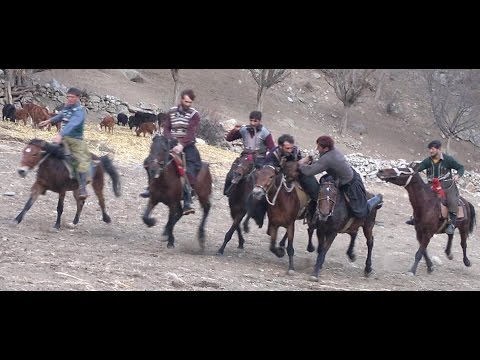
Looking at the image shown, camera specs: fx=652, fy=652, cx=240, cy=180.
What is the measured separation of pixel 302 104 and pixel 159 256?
116ft

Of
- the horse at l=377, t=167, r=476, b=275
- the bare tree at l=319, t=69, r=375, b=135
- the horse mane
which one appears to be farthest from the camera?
the bare tree at l=319, t=69, r=375, b=135

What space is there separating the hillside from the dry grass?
12622 mm

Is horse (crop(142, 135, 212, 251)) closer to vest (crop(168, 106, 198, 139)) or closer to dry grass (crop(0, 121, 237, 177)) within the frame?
vest (crop(168, 106, 198, 139))

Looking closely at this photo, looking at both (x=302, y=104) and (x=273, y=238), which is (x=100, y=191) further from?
(x=302, y=104)

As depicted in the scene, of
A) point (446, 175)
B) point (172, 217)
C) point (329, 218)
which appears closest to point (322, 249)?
point (329, 218)

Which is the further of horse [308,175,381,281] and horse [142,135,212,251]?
horse [142,135,212,251]

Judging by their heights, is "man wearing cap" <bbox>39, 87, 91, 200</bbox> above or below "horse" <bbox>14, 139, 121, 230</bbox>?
above

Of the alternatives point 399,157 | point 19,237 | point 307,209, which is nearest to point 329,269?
point 307,209

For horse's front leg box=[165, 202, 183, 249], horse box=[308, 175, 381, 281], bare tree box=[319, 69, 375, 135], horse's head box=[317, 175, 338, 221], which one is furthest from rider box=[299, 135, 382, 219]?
bare tree box=[319, 69, 375, 135]

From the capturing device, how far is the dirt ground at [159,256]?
26.8ft

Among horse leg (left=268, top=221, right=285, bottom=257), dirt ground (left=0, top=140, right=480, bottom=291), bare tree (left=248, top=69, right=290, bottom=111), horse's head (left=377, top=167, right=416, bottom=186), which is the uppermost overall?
bare tree (left=248, top=69, right=290, bottom=111)

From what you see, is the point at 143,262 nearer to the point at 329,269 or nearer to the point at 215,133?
the point at 329,269

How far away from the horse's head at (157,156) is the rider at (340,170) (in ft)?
7.06

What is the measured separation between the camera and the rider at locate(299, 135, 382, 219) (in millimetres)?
10008
